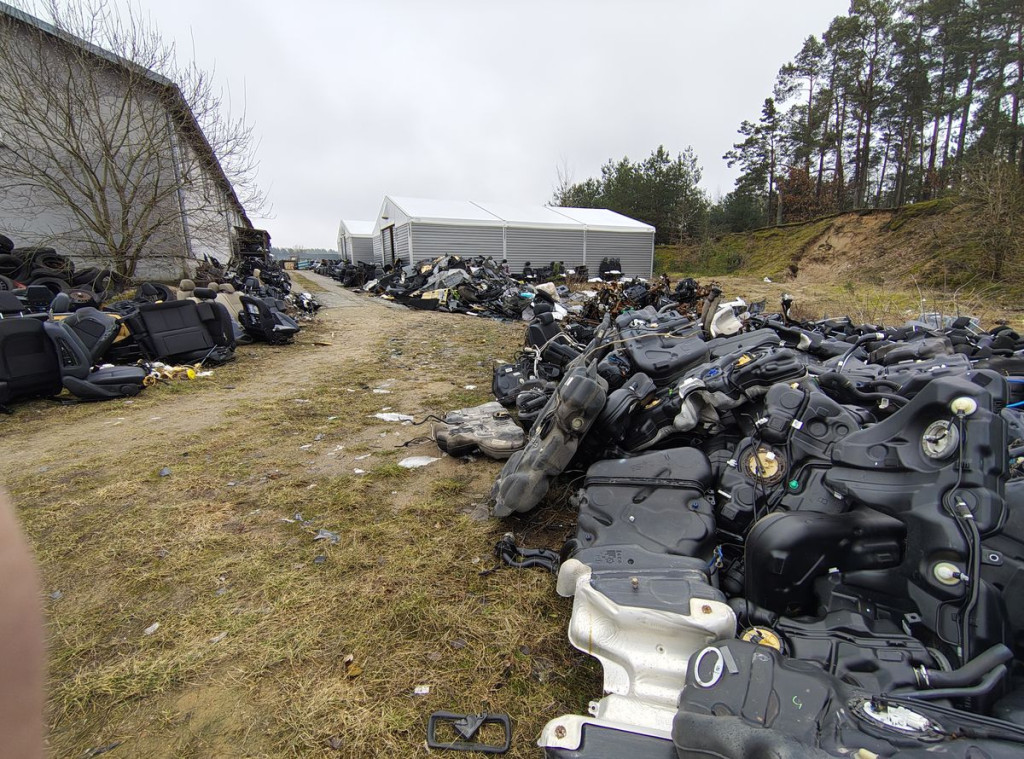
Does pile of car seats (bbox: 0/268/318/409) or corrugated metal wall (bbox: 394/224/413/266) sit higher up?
corrugated metal wall (bbox: 394/224/413/266)

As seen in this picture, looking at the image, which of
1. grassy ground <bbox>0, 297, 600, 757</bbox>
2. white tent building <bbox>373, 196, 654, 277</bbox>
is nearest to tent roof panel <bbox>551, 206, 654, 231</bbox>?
white tent building <bbox>373, 196, 654, 277</bbox>

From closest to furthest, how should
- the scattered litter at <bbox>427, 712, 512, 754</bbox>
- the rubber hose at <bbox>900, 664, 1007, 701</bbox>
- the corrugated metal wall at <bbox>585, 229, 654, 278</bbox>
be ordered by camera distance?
the rubber hose at <bbox>900, 664, 1007, 701</bbox> < the scattered litter at <bbox>427, 712, 512, 754</bbox> < the corrugated metal wall at <bbox>585, 229, 654, 278</bbox>

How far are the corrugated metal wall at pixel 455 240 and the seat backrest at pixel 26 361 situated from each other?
14059mm

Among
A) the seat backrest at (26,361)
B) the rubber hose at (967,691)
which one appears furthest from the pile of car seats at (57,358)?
the rubber hose at (967,691)

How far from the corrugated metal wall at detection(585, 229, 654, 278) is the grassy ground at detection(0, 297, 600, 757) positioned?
19.2 meters

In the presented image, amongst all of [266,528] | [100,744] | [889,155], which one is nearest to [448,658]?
[100,744]

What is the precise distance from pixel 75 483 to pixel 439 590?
2.74 m

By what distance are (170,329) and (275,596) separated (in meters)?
5.66

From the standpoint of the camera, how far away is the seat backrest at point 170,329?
5926 millimetres

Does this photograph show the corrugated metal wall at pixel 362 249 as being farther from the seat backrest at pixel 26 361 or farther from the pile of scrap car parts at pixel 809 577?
the pile of scrap car parts at pixel 809 577

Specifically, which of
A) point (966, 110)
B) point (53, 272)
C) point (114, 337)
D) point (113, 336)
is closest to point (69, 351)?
point (113, 336)

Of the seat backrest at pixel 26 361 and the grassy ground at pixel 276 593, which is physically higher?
the seat backrest at pixel 26 361

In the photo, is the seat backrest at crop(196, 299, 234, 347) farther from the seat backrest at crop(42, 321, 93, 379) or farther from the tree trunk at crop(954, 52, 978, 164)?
the tree trunk at crop(954, 52, 978, 164)

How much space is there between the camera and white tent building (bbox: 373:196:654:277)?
1856 centimetres
